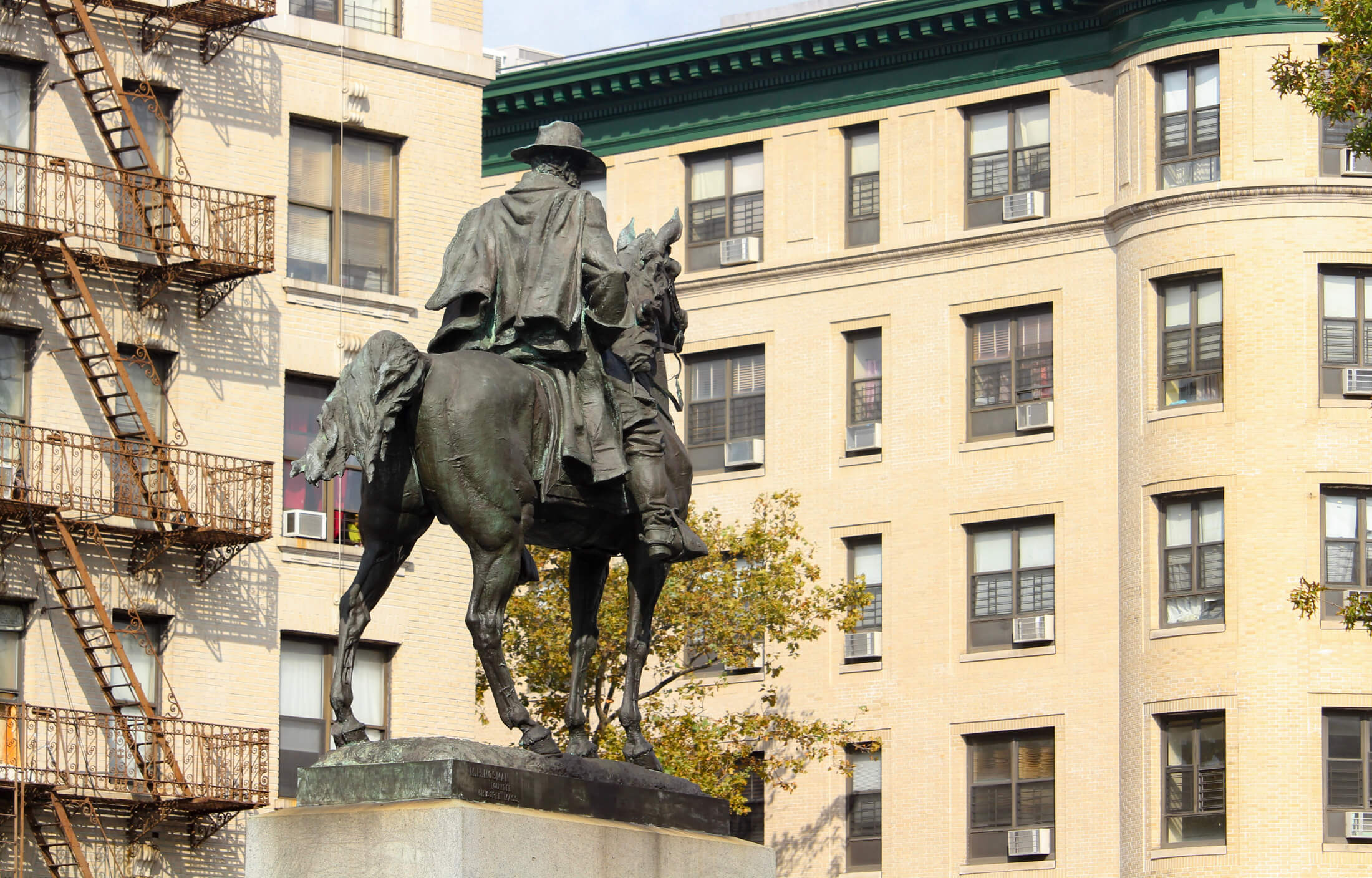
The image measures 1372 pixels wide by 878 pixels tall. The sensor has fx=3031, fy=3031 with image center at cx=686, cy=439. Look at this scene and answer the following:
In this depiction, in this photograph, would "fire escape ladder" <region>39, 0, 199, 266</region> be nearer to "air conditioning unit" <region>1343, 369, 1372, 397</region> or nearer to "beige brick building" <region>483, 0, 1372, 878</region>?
"beige brick building" <region>483, 0, 1372, 878</region>

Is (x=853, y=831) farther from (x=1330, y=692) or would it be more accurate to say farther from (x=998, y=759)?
(x=1330, y=692)

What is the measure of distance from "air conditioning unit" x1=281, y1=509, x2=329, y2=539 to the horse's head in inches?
1029

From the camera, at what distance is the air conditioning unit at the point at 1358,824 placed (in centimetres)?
5428

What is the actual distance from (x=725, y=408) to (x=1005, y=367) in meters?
6.53

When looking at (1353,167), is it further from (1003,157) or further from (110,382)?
(110,382)

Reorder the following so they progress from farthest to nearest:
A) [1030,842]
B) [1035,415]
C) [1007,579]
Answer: [1035,415] → [1007,579] → [1030,842]

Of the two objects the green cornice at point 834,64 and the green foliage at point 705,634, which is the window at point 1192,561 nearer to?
the green foliage at point 705,634

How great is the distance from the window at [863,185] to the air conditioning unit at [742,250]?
2027mm

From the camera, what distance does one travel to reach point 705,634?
51.6 metres

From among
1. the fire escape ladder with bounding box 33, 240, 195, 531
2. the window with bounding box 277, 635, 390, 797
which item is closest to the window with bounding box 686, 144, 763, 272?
the window with bounding box 277, 635, 390, 797

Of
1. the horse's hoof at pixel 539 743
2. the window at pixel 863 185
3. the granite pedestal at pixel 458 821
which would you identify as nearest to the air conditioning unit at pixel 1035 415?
the window at pixel 863 185

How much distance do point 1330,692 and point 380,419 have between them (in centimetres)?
3831

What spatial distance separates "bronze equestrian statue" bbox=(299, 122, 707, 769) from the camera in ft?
64.2

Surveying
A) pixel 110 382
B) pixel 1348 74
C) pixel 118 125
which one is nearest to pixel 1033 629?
pixel 110 382
